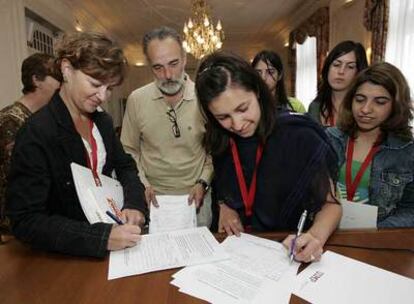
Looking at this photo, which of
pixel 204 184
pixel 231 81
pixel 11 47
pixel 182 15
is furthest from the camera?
pixel 182 15

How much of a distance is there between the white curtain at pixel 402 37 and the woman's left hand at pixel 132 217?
3.70 m

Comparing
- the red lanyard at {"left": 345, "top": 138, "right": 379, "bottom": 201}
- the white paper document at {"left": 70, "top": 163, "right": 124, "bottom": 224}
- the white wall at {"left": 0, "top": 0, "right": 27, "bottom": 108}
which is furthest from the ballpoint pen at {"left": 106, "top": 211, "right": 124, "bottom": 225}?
the white wall at {"left": 0, "top": 0, "right": 27, "bottom": 108}

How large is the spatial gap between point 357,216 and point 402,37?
3615mm

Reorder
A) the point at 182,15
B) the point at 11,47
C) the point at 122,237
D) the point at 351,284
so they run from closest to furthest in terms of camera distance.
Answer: the point at 351,284 < the point at 122,237 < the point at 11,47 < the point at 182,15

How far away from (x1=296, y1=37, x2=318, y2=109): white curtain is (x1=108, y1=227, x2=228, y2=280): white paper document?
6.20m

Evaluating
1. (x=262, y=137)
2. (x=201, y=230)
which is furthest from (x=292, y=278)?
(x=262, y=137)

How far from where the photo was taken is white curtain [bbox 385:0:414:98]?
3777 millimetres

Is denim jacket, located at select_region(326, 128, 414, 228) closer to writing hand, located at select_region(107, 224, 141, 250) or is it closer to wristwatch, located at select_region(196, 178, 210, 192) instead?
wristwatch, located at select_region(196, 178, 210, 192)

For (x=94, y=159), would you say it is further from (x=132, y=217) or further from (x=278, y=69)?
(x=278, y=69)

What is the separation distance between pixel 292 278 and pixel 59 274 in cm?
66

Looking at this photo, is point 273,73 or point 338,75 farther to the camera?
point 273,73

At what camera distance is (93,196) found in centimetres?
109

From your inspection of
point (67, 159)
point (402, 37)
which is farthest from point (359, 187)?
point (402, 37)

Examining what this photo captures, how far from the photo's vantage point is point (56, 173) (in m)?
1.06
